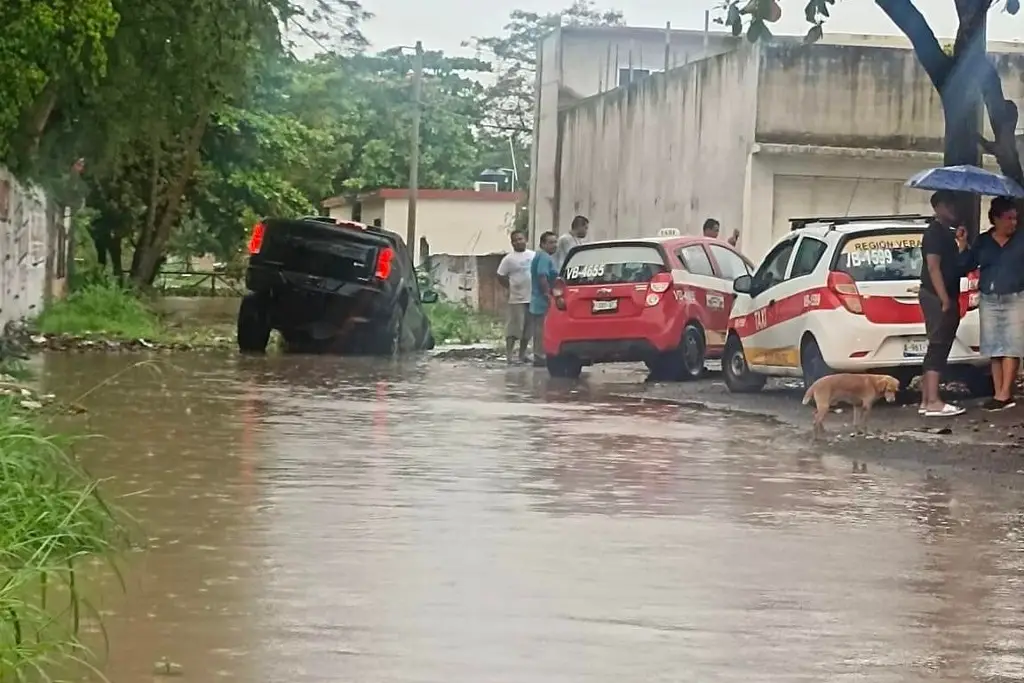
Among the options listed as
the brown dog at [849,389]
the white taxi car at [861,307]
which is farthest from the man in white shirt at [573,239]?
the brown dog at [849,389]

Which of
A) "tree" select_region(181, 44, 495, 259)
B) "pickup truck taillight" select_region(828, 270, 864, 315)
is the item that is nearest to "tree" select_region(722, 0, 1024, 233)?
"pickup truck taillight" select_region(828, 270, 864, 315)

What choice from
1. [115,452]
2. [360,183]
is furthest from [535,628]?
[360,183]

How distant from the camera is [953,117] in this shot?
14742 millimetres

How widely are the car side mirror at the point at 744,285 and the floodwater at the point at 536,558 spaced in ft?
10.1

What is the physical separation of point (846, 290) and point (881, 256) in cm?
44

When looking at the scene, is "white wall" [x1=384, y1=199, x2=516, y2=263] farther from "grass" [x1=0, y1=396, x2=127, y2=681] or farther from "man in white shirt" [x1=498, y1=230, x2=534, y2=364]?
"grass" [x1=0, y1=396, x2=127, y2=681]

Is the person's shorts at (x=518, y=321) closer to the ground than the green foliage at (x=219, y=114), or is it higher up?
closer to the ground

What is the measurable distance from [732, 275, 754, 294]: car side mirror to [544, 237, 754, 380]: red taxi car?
1581 millimetres

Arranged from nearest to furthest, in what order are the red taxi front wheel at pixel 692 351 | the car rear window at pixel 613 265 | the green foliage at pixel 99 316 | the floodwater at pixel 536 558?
the floodwater at pixel 536 558 → the red taxi front wheel at pixel 692 351 → the car rear window at pixel 613 265 → the green foliage at pixel 99 316

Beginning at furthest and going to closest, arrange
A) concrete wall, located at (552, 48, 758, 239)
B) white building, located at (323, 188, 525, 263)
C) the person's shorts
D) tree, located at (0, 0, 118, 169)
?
white building, located at (323, 188, 525, 263) → concrete wall, located at (552, 48, 758, 239) → the person's shorts → tree, located at (0, 0, 118, 169)

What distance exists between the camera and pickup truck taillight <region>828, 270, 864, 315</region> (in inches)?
560

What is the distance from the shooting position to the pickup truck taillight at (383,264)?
22.4m

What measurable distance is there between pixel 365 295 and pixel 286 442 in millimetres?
10811

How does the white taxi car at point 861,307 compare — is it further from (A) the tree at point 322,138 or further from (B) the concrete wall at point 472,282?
(B) the concrete wall at point 472,282
